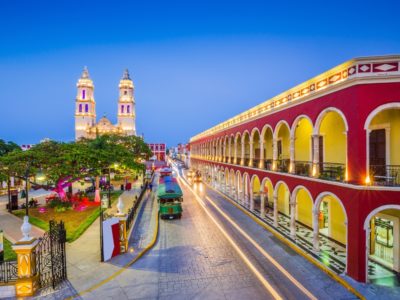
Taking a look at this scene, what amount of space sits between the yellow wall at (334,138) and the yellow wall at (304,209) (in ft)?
11.4

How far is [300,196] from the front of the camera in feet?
59.1

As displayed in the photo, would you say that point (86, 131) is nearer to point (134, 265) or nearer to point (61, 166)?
point (61, 166)

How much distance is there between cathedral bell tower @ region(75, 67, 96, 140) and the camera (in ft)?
246

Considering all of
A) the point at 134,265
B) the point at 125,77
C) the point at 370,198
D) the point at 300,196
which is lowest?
the point at 134,265

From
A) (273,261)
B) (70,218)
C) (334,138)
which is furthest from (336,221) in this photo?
(70,218)

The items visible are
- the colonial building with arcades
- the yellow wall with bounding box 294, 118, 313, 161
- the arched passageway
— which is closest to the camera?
the colonial building with arcades

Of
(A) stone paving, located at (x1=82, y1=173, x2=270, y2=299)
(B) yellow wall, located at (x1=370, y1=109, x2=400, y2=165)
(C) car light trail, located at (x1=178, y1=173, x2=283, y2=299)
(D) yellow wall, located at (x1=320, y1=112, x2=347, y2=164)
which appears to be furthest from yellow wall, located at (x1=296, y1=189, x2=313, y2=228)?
(B) yellow wall, located at (x1=370, y1=109, x2=400, y2=165)

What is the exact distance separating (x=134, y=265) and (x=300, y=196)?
12043 millimetres

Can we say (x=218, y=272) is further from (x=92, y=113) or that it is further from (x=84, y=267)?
(x=92, y=113)

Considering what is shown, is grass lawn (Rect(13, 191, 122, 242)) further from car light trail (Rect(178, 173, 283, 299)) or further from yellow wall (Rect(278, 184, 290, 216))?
yellow wall (Rect(278, 184, 290, 216))

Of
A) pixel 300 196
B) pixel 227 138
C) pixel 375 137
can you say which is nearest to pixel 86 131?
pixel 227 138

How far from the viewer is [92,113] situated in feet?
256

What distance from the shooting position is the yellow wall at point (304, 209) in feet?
54.9

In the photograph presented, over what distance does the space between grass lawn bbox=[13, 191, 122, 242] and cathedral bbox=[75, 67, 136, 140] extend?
54164 millimetres
